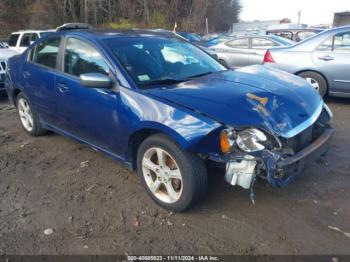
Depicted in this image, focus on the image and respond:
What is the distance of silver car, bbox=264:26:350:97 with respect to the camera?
631cm

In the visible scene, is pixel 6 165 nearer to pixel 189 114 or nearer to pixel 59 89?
pixel 59 89

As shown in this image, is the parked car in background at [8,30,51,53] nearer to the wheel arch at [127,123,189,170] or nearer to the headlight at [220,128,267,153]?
the wheel arch at [127,123,189,170]

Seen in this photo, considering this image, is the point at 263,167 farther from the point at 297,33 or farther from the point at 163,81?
the point at 297,33

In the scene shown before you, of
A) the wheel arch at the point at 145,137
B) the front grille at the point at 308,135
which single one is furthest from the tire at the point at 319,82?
the wheel arch at the point at 145,137

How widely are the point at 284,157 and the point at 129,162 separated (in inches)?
60.8

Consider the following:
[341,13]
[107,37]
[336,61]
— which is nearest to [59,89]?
[107,37]

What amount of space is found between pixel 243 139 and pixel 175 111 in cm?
62

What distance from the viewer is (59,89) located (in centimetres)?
407

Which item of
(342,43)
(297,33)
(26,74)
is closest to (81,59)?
(26,74)

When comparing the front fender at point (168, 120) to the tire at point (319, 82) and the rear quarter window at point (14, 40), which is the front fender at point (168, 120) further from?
the rear quarter window at point (14, 40)

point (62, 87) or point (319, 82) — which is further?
point (319, 82)

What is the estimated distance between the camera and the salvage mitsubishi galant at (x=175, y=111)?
2.77 metres

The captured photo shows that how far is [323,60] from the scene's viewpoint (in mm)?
6488

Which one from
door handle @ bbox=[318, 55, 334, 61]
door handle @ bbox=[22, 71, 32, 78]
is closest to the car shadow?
door handle @ bbox=[318, 55, 334, 61]
